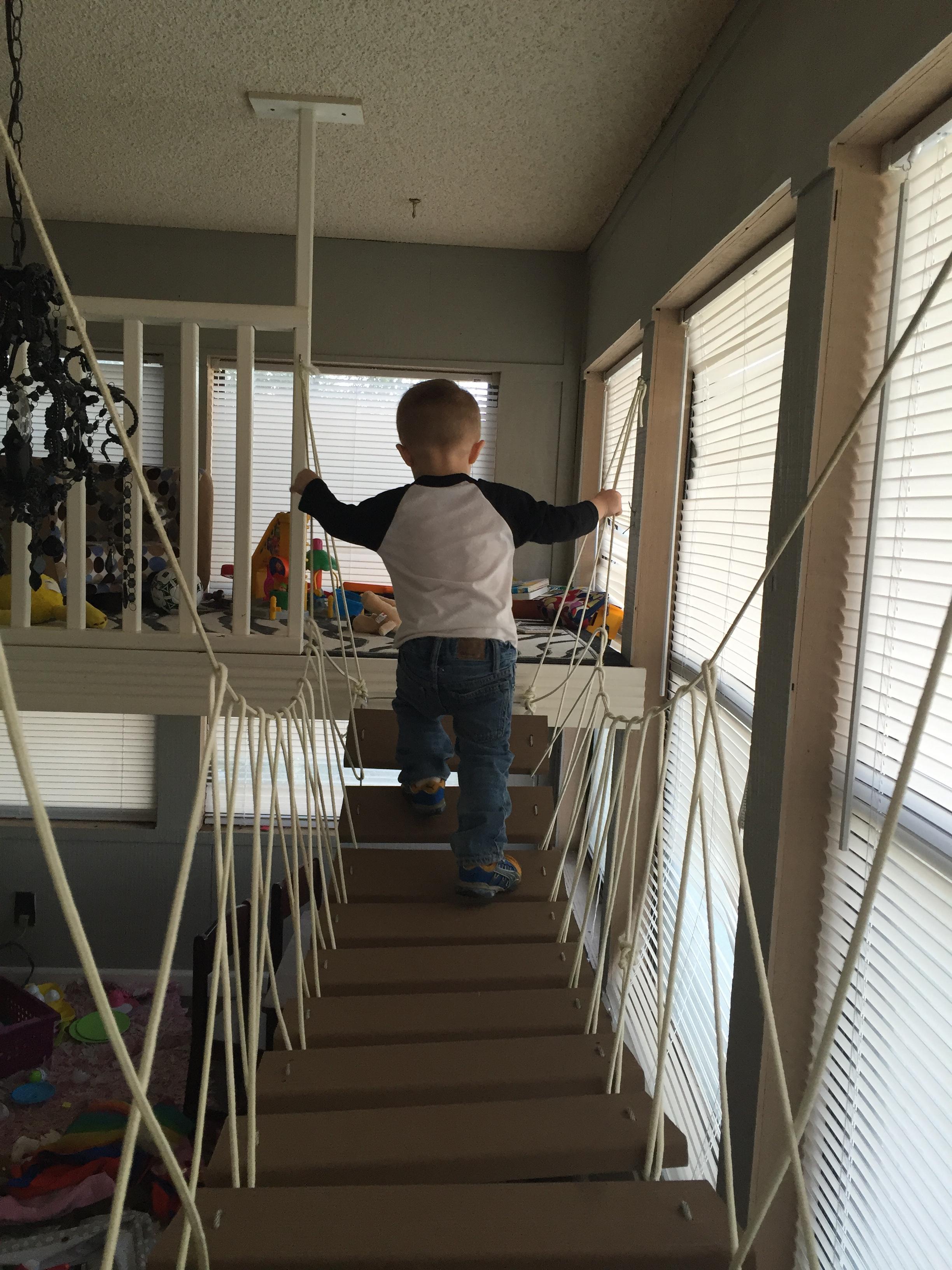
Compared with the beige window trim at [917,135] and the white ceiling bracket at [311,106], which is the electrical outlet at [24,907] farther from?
the beige window trim at [917,135]

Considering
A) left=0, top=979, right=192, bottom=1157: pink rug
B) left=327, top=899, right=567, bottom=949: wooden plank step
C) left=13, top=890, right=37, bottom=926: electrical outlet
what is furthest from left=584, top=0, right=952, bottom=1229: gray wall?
left=13, top=890, right=37, bottom=926: electrical outlet

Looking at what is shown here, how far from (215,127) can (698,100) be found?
1.38 m

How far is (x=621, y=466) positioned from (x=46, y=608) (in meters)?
1.65

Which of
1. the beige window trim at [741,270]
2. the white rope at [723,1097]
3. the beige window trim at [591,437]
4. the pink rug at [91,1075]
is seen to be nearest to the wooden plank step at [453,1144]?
the white rope at [723,1097]

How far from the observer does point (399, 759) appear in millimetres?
1694

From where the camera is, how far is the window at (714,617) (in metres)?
1.72

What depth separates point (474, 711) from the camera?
1531mm

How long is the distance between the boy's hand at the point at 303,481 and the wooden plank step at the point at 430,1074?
1.03m

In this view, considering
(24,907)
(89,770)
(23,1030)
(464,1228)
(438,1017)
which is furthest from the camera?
(89,770)

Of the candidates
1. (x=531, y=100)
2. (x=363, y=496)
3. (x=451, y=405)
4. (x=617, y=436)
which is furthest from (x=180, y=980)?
(x=531, y=100)

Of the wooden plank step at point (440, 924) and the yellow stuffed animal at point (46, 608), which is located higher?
the yellow stuffed animal at point (46, 608)

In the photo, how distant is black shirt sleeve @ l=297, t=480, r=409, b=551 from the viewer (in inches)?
62.7

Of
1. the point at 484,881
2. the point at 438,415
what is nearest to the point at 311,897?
the point at 484,881

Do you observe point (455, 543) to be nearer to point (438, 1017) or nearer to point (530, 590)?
point (438, 1017)
